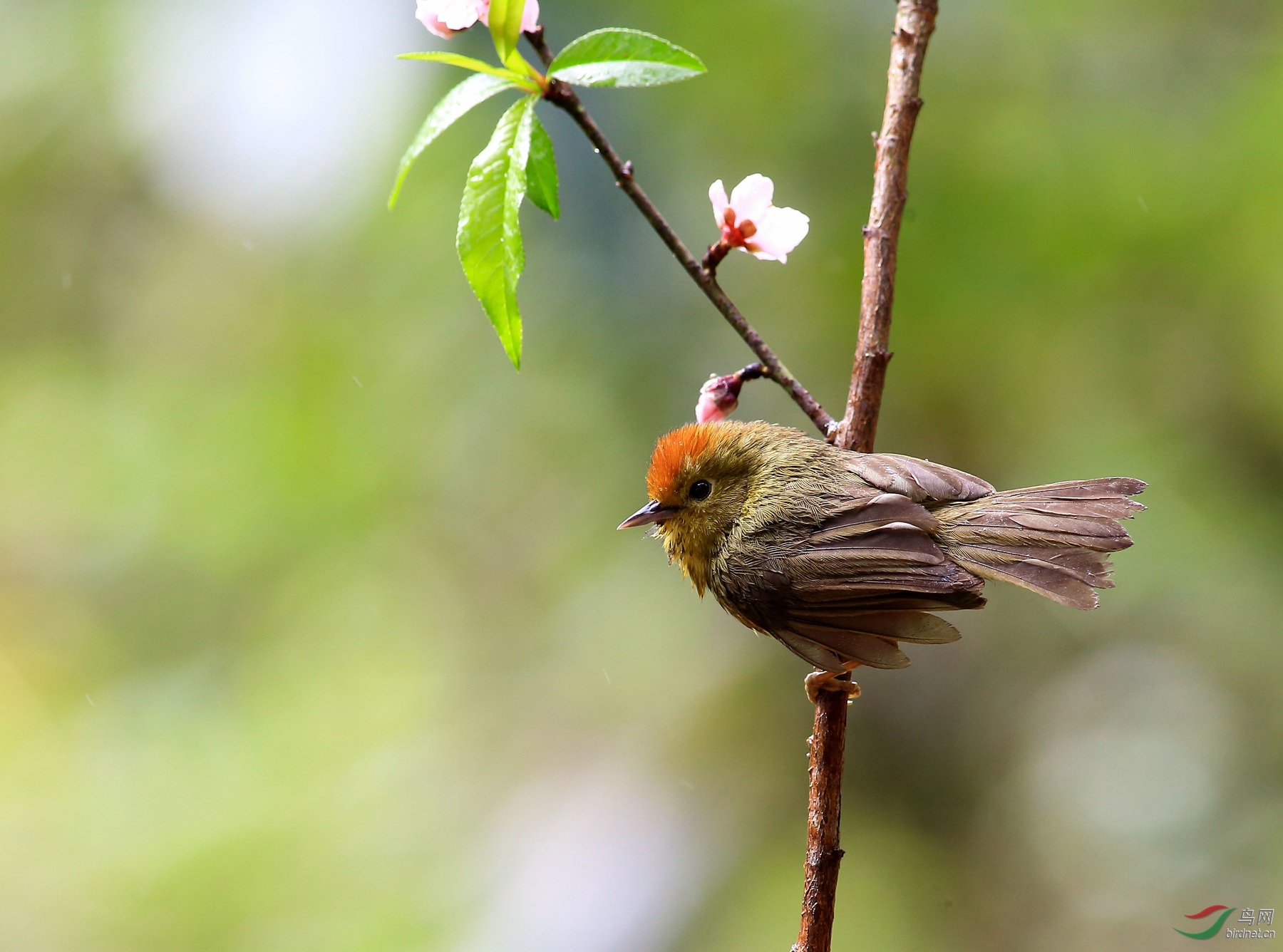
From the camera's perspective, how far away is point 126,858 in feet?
12.1

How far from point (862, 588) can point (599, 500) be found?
2.42 meters

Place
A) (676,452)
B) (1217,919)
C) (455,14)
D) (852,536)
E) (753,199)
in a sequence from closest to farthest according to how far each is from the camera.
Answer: (455,14) < (753,199) < (852,536) < (676,452) < (1217,919)

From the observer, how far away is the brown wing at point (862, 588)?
4.12 feet

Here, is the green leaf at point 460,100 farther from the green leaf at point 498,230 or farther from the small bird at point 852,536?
the small bird at point 852,536

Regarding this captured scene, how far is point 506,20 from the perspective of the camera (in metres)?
1.00

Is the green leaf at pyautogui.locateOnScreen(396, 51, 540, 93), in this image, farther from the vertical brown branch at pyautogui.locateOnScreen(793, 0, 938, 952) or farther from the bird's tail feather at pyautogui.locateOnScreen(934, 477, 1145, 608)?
the bird's tail feather at pyautogui.locateOnScreen(934, 477, 1145, 608)

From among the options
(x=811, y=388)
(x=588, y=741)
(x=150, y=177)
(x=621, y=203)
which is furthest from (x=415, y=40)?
(x=588, y=741)

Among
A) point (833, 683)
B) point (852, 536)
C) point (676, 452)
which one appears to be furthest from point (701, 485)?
point (833, 683)

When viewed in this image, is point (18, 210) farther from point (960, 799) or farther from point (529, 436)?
point (960, 799)

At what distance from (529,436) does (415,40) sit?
1.57m

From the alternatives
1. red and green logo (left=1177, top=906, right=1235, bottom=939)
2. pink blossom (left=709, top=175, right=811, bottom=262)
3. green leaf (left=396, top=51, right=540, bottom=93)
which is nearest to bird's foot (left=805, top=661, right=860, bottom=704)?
pink blossom (left=709, top=175, right=811, bottom=262)

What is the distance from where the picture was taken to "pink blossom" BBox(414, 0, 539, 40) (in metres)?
1.09

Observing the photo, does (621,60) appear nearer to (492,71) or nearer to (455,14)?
(492,71)

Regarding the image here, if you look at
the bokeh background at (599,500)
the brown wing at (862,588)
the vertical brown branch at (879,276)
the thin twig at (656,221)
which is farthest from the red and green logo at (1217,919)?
the thin twig at (656,221)
